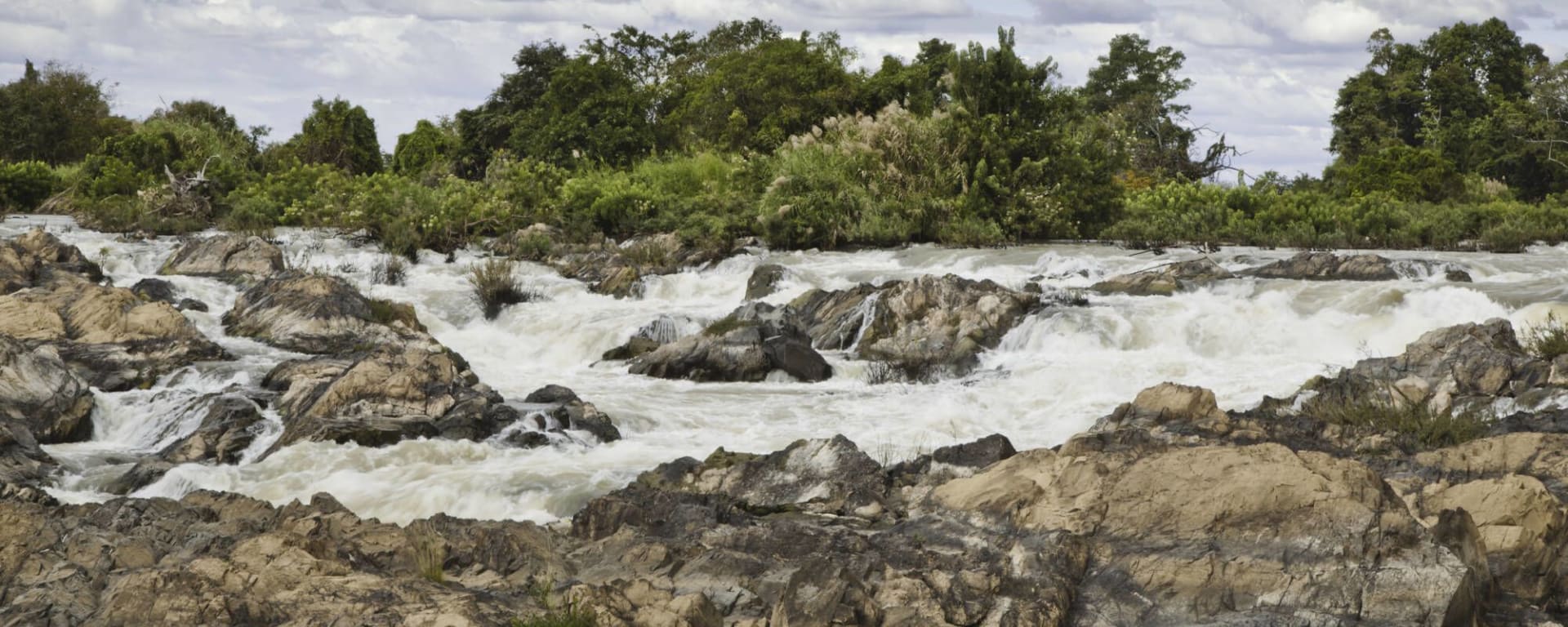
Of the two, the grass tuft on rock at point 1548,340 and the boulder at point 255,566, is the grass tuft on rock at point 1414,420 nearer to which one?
the grass tuft on rock at point 1548,340

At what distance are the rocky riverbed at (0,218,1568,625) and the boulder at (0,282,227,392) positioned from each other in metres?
0.04

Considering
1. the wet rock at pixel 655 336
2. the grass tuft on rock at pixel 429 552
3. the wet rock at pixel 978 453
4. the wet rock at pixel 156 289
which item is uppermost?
the grass tuft on rock at pixel 429 552

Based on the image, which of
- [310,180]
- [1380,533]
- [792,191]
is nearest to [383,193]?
[310,180]

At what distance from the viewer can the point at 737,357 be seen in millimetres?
14156

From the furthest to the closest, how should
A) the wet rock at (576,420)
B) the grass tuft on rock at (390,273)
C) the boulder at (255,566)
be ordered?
the grass tuft on rock at (390,273) → the wet rock at (576,420) → the boulder at (255,566)

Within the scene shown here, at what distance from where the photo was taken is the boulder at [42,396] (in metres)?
10.8

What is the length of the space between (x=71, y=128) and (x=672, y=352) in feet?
87.3

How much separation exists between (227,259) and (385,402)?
9.62 metres

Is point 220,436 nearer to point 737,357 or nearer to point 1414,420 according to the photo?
point 737,357

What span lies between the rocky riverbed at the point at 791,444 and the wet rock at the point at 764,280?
0.24 ft

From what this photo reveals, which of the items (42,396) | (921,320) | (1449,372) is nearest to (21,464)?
(42,396)

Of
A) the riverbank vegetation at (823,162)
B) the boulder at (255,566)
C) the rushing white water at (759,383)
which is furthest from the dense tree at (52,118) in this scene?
the boulder at (255,566)

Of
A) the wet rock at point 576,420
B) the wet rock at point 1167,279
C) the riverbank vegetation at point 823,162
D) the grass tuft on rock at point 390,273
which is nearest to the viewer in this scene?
the wet rock at point 576,420

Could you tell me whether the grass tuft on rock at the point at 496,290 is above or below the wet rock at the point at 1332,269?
below
